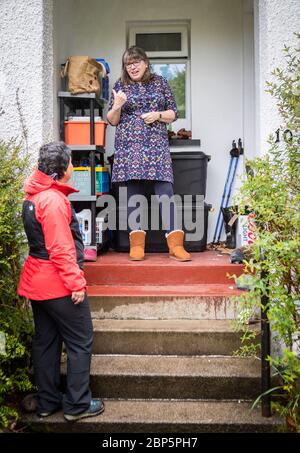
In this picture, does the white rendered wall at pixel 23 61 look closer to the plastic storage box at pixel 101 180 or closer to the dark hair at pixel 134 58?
the dark hair at pixel 134 58

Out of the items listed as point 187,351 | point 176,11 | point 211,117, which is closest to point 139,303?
point 187,351

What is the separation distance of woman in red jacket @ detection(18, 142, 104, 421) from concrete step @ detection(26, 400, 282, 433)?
0.23ft

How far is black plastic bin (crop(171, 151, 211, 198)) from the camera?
18.7 feet

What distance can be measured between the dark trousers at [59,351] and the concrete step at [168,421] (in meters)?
0.10

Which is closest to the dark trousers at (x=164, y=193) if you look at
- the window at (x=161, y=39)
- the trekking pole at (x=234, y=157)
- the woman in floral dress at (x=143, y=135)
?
the woman in floral dress at (x=143, y=135)

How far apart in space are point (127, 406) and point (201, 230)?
2498 mm

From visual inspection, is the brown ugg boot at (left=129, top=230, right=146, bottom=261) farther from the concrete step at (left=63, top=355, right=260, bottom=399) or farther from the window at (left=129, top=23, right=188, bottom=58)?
the window at (left=129, top=23, right=188, bottom=58)

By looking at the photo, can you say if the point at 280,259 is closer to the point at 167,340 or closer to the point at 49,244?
the point at 167,340

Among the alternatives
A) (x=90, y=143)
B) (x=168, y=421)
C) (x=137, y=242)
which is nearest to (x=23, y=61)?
(x=90, y=143)

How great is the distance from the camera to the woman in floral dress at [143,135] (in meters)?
5.04

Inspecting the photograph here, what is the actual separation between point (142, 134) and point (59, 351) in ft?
7.75

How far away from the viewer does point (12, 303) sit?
12.6ft

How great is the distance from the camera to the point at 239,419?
3.36 meters
